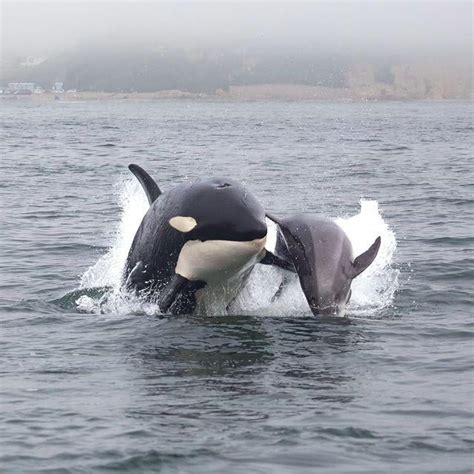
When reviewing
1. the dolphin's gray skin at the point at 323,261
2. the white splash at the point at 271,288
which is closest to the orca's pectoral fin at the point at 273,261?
the dolphin's gray skin at the point at 323,261

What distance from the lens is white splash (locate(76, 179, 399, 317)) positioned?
48.3ft

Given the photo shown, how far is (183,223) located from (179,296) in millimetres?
1181

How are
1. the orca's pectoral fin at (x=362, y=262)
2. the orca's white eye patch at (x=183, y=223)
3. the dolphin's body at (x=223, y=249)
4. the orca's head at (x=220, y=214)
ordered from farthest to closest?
1. the orca's pectoral fin at (x=362, y=262)
2. the orca's white eye patch at (x=183, y=223)
3. the dolphin's body at (x=223, y=249)
4. the orca's head at (x=220, y=214)

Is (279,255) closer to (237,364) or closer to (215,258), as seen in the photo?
(215,258)

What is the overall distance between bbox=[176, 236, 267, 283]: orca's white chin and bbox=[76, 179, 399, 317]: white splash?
0.61 meters

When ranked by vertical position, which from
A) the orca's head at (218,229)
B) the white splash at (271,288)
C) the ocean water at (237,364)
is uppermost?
the orca's head at (218,229)

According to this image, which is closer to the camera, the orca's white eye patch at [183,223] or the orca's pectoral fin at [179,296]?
the orca's white eye patch at [183,223]

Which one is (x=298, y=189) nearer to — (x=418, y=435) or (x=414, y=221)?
(x=414, y=221)

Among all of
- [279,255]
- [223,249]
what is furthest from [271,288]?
[223,249]

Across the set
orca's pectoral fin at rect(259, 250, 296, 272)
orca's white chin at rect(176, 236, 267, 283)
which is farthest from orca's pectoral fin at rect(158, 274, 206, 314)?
orca's pectoral fin at rect(259, 250, 296, 272)

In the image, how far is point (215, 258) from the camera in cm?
1350

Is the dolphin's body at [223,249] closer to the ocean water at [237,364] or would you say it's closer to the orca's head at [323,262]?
the orca's head at [323,262]

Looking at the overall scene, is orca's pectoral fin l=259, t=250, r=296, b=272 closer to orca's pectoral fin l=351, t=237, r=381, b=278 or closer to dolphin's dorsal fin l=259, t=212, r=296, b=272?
dolphin's dorsal fin l=259, t=212, r=296, b=272

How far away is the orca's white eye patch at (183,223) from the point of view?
44.1 feet
